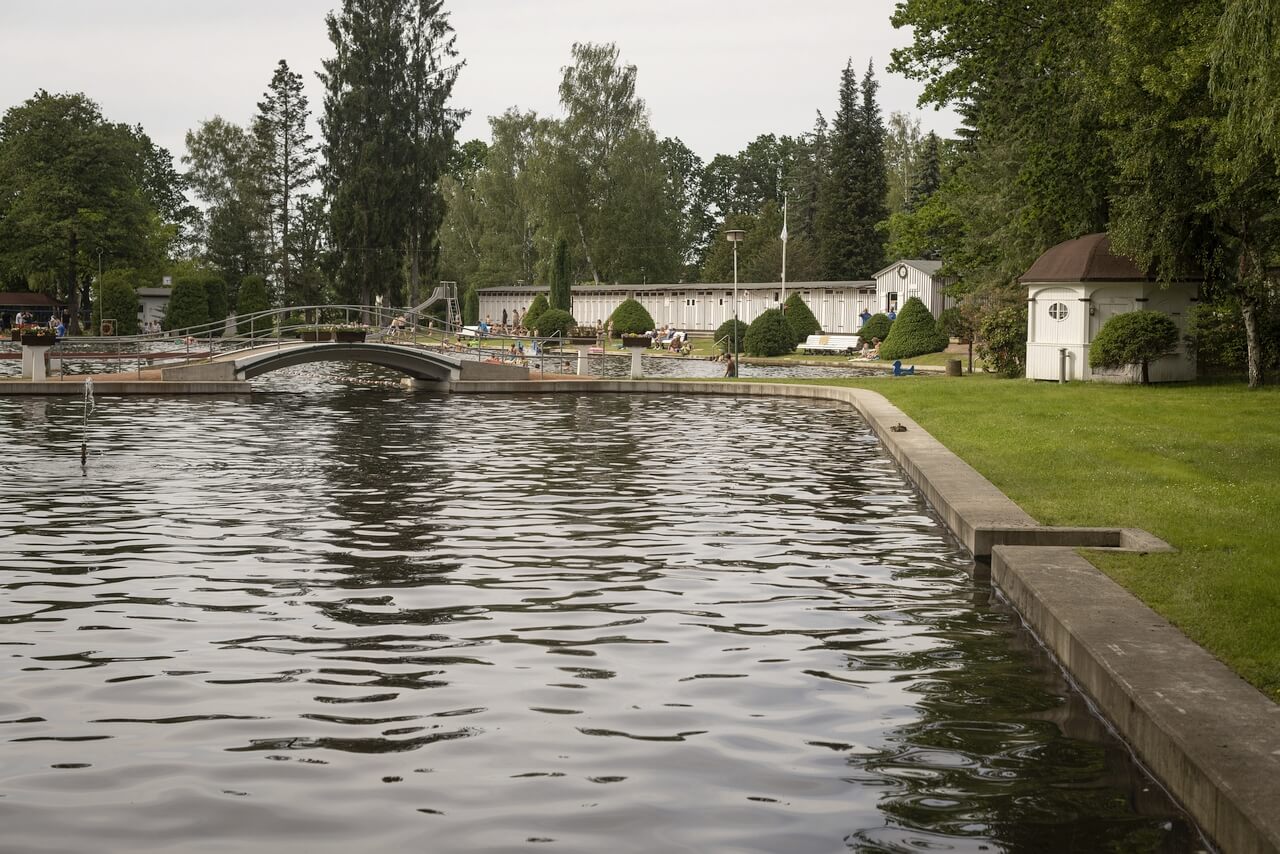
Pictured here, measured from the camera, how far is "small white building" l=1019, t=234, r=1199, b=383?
3675 centimetres

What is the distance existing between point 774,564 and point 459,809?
7144 millimetres

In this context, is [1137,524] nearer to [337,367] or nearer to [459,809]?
[459,809]

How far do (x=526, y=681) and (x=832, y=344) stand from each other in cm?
5799

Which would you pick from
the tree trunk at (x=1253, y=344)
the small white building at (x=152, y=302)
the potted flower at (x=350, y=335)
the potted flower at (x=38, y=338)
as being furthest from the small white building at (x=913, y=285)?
the small white building at (x=152, y=302)

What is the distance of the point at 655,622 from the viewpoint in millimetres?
11016

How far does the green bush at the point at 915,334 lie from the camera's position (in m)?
57.1

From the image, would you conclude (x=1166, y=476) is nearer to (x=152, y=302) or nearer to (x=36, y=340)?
(x=36, y=340)

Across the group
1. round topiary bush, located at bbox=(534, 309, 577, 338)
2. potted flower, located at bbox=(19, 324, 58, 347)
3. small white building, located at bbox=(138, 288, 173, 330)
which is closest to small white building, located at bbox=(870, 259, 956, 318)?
round topiary bush, located at bbox=(534, 309, 577, 338)

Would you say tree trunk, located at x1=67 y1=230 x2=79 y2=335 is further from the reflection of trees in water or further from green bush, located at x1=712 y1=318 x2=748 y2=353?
the reflection of trees in water

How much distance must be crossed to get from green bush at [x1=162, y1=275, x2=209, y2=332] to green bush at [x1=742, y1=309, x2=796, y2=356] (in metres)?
34.5

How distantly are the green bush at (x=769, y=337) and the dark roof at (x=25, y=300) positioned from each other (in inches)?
2713

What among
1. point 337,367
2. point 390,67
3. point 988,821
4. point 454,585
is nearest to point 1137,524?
point 454,585

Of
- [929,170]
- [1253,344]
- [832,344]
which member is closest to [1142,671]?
[1253,344]

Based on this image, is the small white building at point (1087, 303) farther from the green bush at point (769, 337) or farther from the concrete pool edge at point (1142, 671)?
the green bush at point (769, 337)
